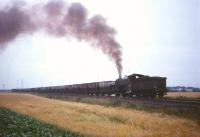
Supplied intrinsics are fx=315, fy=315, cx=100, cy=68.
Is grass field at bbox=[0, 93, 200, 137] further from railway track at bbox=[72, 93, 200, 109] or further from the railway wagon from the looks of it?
the railway wagon

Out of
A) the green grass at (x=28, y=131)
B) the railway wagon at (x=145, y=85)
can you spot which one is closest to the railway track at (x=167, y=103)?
the railway wagon at (x=145, y=85)

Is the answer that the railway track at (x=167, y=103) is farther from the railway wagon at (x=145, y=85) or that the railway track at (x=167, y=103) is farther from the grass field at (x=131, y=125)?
the railway wagon at (x=145, y=85)

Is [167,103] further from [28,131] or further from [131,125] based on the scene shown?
[28,131]

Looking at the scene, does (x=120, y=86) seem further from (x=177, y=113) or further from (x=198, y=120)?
(x=198, y=120)

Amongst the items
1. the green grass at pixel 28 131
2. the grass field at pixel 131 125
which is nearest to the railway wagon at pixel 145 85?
the grass field at pixel 131 125

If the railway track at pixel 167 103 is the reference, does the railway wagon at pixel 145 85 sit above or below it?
above

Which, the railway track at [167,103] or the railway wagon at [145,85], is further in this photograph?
the railway wagon at [145,85]

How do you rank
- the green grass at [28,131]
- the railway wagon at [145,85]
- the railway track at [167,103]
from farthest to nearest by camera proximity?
the railway wagon at [145,85]
the railway track at [167,103]
the green grass at [28,131]

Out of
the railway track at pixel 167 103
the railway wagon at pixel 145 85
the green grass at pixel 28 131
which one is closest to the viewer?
the green grass at pixel 28 131

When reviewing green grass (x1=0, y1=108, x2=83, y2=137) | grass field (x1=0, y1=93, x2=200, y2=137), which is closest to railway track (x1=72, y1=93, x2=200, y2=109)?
grass field (x1=0, y1=93, x2=200, y2=137)

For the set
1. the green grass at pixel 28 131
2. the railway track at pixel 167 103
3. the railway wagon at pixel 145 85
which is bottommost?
the green grass at pixel 28 131

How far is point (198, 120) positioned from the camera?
62.5 feet

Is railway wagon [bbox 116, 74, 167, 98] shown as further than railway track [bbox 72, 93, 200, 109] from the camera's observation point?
Yes

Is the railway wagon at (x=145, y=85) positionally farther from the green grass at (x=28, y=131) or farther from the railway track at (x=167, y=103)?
the green grass at (x=28, y=131)
